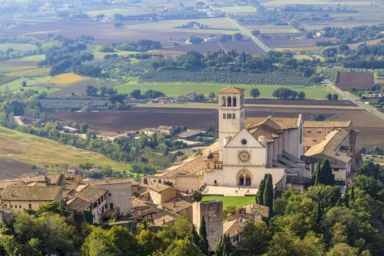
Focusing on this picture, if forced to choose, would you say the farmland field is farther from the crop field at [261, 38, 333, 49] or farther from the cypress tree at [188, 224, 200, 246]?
the cypress tree at [188, 224, 200, 246]

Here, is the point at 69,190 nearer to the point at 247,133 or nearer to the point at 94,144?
the point at 247,133

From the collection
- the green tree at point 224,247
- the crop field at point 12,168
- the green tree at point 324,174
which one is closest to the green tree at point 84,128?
the crop field at point 12,168

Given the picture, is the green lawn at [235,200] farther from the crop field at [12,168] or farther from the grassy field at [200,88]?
the grassy field at [200,88]

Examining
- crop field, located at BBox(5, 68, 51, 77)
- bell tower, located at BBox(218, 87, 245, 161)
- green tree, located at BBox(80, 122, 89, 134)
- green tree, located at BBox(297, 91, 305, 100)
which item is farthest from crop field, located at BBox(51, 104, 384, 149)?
bell tower, located at BBox(218, 87, 245, 161)

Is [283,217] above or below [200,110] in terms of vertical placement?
above

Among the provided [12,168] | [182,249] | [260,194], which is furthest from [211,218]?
[12,168]

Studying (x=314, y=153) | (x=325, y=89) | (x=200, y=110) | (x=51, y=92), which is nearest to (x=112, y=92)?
(x=51, y=92)
